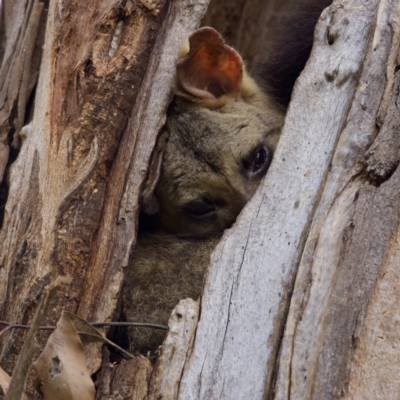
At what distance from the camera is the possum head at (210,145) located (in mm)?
3762

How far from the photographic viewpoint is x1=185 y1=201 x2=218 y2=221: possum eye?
3.86 m

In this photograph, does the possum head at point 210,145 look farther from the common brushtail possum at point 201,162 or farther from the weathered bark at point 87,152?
the weathered bark at point 87,152

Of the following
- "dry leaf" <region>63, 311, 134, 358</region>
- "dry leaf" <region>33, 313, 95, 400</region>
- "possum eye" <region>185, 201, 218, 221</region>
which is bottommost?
"dry leaf" <region>33, 313, 95, 400</region>

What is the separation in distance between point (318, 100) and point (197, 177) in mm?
1067

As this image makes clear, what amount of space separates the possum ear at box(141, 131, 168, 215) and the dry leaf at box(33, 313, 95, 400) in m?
1.02

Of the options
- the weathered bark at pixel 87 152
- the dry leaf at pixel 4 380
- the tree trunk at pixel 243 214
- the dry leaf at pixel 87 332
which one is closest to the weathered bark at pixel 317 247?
the tree trunk at pixel 243 214

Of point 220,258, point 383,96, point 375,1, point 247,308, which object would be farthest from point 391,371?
point 375,1

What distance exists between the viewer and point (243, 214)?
2.80 meters

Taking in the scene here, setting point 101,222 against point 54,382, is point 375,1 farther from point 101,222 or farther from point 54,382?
point 54,382

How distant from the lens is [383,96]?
2.77 meters

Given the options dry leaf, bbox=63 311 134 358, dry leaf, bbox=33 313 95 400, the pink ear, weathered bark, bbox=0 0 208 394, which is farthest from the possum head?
dry leaf, bbox=33 313 95 400

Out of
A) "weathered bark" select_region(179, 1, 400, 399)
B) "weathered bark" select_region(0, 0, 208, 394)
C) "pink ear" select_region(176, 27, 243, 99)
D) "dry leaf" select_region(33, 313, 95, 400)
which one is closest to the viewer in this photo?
"weathered bark" select_region(179, 1, 400, 399)

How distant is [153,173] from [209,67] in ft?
2.94

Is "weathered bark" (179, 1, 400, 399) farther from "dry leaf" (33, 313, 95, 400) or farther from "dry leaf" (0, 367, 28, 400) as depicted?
"dry leaf" (0, 367, 28, 400)
